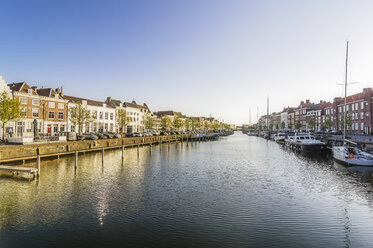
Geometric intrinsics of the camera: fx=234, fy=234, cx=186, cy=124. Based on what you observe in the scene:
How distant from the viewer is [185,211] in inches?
612

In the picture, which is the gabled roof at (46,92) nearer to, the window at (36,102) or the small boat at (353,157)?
the window at (36,102)

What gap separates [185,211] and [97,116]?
69.4 metres

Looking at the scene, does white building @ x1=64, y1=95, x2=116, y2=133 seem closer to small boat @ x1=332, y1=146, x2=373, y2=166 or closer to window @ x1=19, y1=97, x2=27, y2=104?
window @ x1=19, y1=97, x2=27, y2=104

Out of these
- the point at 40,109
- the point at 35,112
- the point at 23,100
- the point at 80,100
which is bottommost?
the point at 35,112

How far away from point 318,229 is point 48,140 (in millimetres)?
41250

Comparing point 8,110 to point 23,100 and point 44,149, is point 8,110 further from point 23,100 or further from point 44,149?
point 23,100

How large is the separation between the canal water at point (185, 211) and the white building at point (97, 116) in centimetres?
4860

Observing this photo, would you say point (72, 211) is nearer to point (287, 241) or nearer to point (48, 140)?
point (287, 241)

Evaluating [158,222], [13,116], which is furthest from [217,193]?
[13,116]

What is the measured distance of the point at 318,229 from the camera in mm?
13008

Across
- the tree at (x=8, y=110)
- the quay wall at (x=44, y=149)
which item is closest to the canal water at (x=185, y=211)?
the quay wall at (x=44, y=149)

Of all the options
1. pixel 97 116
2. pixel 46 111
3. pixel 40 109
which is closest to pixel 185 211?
pixel 40 109

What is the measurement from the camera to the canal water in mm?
11797

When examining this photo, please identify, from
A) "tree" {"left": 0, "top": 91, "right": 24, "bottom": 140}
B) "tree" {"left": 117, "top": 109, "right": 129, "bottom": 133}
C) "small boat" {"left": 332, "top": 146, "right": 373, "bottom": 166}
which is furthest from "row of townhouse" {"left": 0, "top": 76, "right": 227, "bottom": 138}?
"small boat" {"left": 332, "top": 146, "right": 373, "bottom": 166}
